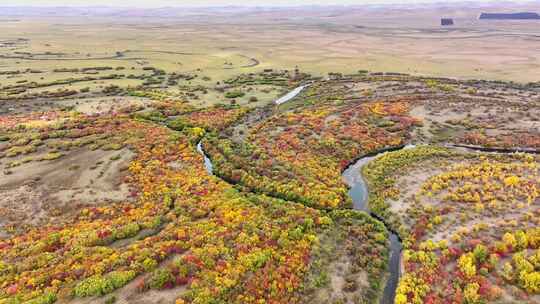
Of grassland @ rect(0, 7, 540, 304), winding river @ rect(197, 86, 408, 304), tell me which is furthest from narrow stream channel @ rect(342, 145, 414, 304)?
grassland @ rect(0, 7, 540, 304)

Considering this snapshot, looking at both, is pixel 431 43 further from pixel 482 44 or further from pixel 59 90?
pixel 59 90

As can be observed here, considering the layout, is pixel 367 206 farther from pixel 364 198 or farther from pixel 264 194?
pixel 264 194

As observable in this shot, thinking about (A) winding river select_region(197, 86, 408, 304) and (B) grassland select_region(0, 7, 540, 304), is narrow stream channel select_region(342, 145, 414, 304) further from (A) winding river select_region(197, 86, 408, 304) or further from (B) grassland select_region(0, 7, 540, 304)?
(B) grassland select_region(0, 7, 540, 304)

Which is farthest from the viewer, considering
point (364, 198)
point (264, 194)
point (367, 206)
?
point (364, 198)

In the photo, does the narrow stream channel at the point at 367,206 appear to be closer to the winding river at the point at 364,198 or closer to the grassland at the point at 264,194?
the winding river at the point at 364,198

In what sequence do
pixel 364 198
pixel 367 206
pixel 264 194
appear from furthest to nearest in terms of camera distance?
1. pixel 364 198
2. pixel 264 194
3. pixel 367 206

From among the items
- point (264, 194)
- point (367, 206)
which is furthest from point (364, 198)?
point (264, 194)

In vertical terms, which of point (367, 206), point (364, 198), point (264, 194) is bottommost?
point (367, 206)

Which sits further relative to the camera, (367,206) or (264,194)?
(264,194)

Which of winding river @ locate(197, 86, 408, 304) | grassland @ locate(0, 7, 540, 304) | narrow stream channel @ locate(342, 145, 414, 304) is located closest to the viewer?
grassland @ locate(0, 7, 540, 304)

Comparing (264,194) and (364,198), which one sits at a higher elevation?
(264,194)

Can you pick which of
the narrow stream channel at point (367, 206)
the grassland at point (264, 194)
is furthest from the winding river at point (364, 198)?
the grassland at point (264, 194)
